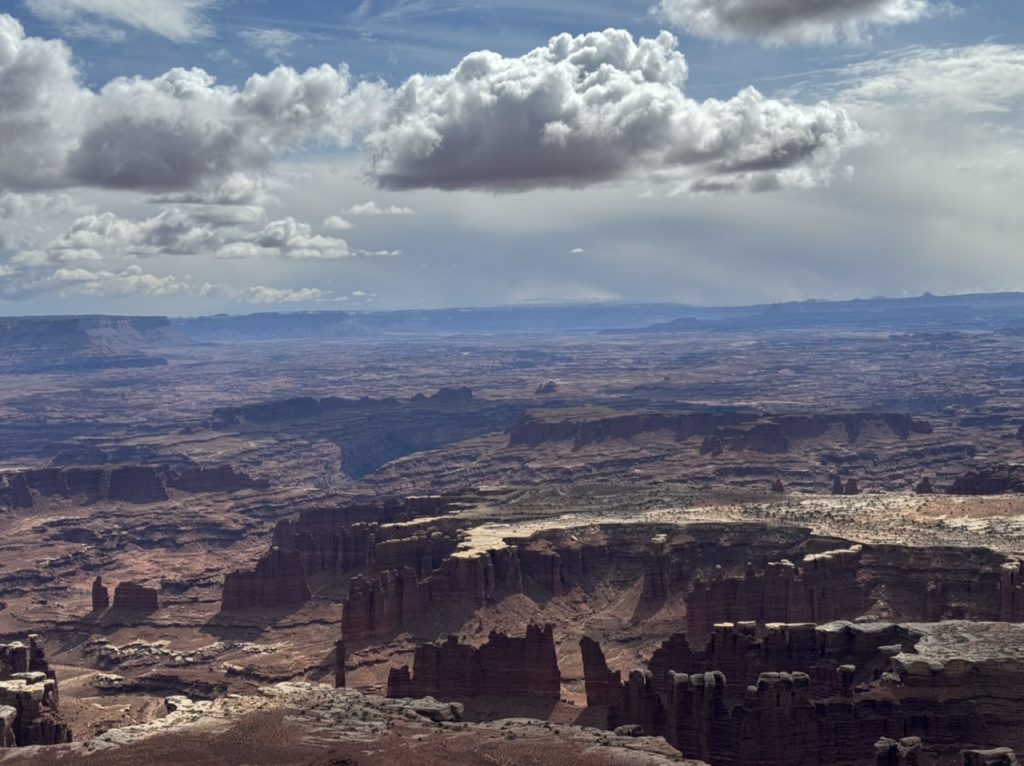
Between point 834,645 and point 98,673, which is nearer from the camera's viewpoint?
point 834,645

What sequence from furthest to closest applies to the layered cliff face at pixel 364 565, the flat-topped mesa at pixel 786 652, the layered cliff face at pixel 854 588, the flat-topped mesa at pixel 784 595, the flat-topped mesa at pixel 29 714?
1. the layered cliff face at pixel 364 565
2. the flat-topped mesa at pixel 784 595
3. the layered cliff face at pixel 854 588
4. the flat-topped mesa at pixel 786 652
5. the flat-topped mesa at pixel 29 714

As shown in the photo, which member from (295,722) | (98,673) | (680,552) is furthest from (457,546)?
(295,722)

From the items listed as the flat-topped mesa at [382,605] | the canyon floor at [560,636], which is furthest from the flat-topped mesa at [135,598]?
the flat-topped mesa at [382,605]

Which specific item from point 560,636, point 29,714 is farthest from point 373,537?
point 29,714

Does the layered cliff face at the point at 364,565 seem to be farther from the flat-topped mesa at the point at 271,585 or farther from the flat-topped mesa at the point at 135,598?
the flat-topped mesa at the point at 135,598

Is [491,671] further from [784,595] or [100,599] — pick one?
[100,599]

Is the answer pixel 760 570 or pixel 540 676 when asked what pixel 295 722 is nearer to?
pixel 540 676
